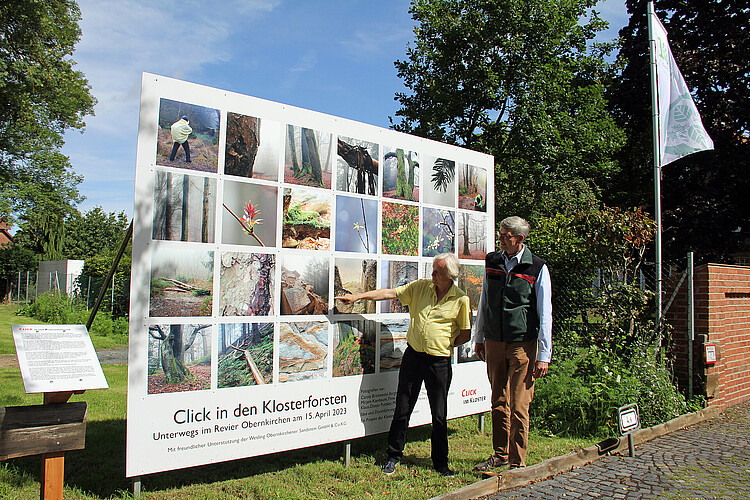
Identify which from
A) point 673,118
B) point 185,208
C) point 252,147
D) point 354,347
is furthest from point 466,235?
point 673,118

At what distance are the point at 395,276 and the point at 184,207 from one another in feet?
7.28

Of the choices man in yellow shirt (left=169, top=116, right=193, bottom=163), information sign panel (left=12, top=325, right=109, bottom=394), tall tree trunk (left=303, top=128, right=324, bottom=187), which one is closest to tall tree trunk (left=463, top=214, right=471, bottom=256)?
tall tree trunk (left=303, top=128, right=324, bottom=187)

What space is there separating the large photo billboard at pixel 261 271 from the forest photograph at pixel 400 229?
16mm

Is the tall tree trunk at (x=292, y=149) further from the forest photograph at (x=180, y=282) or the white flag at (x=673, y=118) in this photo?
the white flag at (x=673, y=118)

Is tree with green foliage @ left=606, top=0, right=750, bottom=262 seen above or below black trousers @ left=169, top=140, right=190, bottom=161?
above

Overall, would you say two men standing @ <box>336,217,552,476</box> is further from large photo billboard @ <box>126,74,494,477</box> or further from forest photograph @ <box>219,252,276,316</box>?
forest photograph @ <box>219,252,276,316</box>

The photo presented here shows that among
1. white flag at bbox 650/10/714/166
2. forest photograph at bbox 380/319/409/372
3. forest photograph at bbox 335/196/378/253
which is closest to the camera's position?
forest photograph at bbox 335/196/378/253

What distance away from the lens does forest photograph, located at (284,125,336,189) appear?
4.89 m

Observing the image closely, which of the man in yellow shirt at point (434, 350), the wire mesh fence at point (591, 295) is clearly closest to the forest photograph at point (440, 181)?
the man in yellow shirt at point (434, 350)

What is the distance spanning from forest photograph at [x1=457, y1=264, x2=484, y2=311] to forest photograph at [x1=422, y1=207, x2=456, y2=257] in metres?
0.33

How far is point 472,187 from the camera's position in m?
6.59

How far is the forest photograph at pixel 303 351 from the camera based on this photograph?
476cm

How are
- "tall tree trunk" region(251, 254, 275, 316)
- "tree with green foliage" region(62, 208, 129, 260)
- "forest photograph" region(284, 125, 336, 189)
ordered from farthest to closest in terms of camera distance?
"tree with green foliage" region(62, 208, 129, 260), "forest photograph" region(284, 125, 336, 189), "tall tree trunk" region(251, 254, 275, 316)

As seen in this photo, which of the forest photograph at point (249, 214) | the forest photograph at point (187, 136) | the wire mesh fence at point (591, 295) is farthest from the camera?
the wire mesh fence at point (591, 295)
